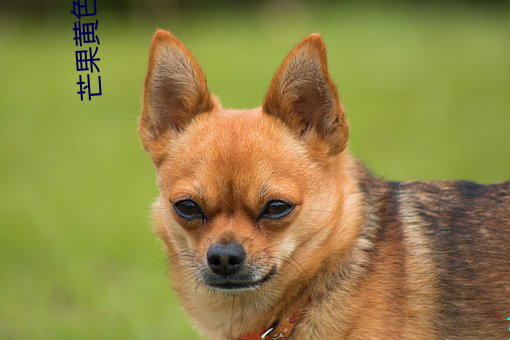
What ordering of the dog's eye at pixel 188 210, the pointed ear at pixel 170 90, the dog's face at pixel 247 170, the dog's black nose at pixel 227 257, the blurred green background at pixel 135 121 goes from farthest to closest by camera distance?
the blurred green background at pixel 135 121 → the pointed ear at pixel 170 90 → the dog's eye at pixel 188 210 → the dog's face at pixel 247 170 → the dog's black nose at pixel 227 257

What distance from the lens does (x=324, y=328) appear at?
14.3 feet

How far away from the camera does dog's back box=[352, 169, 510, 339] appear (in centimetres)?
446

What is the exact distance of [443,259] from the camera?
459 centimetres

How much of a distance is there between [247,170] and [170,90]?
904 millimetres

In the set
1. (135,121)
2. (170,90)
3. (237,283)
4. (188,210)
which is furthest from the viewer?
(135,121)

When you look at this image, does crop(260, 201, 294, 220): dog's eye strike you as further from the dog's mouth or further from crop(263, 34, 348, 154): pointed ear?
crop(263, 34, 348, 154): pointed ear

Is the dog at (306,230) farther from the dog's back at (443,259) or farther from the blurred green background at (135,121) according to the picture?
the blurred green background at (135,121)

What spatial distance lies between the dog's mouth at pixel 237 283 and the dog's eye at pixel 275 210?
0.89ft

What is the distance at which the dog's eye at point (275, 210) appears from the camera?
432 centimetres

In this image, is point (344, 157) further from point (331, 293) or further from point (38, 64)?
point (38, 64)

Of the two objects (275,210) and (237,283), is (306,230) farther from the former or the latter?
(237,283)

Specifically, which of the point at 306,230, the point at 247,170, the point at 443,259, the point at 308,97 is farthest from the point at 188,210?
the point at 443,259

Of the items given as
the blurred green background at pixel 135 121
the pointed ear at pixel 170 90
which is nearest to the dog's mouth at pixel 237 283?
the pointed ear at pixel 170 90

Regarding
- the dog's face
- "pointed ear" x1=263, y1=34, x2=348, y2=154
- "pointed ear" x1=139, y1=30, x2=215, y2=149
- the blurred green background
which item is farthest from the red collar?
the blurred green background
